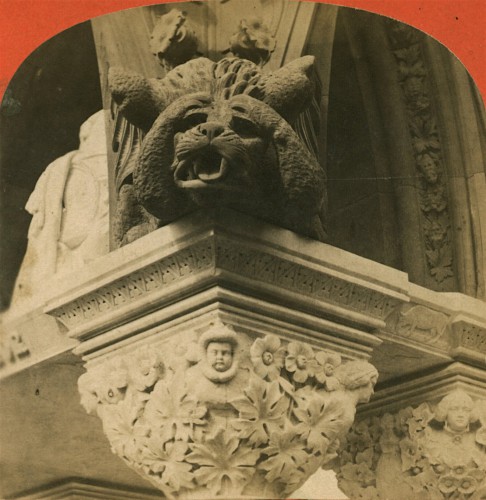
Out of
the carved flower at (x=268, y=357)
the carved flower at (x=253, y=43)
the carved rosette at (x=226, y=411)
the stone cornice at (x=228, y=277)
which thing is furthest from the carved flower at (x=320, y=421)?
the carved flower at (x=253, y=43)

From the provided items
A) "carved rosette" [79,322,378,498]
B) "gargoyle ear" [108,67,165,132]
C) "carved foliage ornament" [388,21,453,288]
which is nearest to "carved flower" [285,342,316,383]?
"carved rosette" [79,322,378,498]

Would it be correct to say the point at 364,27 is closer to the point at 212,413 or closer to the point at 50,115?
the point at 50,115

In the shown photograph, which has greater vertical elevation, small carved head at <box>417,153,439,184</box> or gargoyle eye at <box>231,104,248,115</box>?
small carved head at <box>417,153,439,184</box>

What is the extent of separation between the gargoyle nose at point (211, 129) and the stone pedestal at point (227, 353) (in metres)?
0.24

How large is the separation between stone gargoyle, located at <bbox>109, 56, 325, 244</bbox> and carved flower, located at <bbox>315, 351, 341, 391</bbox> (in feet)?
1.24

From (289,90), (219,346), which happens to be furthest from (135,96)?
(219,346)

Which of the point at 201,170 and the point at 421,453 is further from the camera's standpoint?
the point at 421,453

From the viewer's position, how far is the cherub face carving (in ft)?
9.57

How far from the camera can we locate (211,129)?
2.92 m

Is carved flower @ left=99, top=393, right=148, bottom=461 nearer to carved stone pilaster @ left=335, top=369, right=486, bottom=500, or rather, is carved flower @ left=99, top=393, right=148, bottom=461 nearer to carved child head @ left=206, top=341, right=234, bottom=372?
carved child head @ left=206, top=341, right=234, bottom=372

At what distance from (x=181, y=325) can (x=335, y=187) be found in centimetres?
151

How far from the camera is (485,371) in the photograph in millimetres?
4027

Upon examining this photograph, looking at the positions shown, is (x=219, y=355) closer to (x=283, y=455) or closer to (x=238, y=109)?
(x=283, y=455)

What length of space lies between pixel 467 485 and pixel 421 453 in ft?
0.66
